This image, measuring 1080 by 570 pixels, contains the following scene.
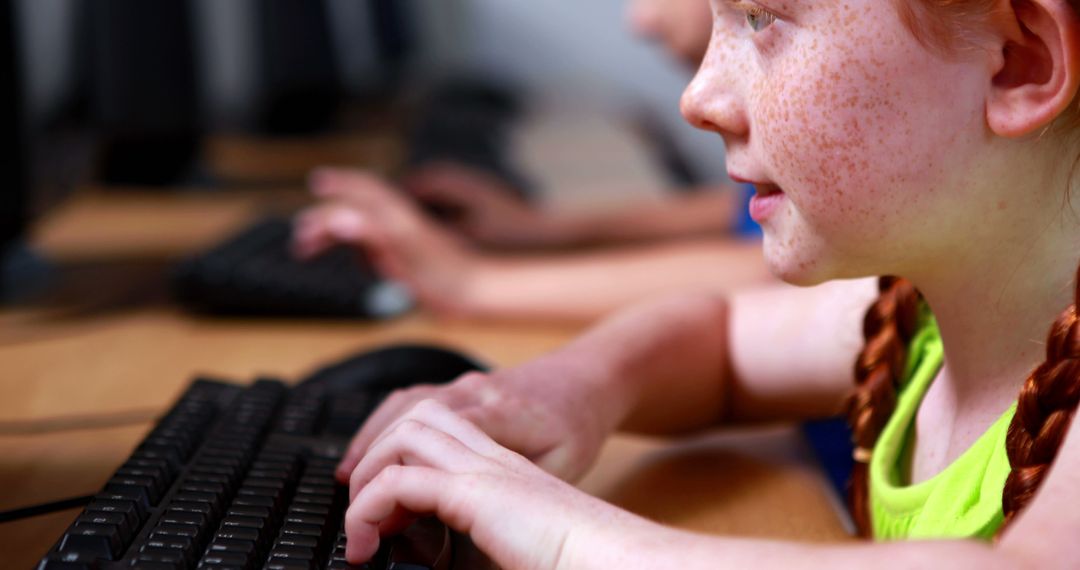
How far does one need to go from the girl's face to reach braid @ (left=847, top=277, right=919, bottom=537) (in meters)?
0.12

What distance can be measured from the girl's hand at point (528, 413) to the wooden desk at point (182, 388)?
5 cm

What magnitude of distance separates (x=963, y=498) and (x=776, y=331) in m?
0.27

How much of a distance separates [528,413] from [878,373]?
20cm

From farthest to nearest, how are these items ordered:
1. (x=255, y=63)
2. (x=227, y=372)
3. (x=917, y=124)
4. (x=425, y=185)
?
(x=255, y=63), (x=425, y=185), (x=227, y=372), (x=917, y=124)

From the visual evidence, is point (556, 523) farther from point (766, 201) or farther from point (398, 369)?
point (398, 369)

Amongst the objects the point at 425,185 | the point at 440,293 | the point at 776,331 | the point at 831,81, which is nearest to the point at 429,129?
the point at 425,185

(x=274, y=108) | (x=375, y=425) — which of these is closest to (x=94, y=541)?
(x=375, y=425)

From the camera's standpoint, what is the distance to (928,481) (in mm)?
589

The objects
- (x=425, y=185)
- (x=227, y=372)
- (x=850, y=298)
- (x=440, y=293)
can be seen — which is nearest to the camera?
(x=850, y=298)

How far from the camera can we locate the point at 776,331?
811 mm

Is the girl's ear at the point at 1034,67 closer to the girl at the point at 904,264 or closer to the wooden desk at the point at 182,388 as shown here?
the girl at the point at 904,264

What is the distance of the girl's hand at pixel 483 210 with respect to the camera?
4.69 ft

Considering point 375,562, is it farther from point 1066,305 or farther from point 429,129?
point 429,129

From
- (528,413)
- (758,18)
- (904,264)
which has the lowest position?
(528,413)
